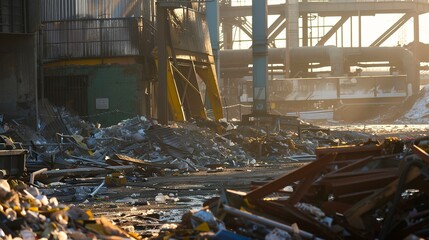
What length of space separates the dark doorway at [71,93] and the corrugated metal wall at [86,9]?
2.24 m

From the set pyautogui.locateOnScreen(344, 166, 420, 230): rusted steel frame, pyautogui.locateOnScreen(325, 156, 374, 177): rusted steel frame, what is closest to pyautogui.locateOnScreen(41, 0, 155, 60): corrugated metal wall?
pyautogui.locateOnScreen(325, 156, 374, 177): rusted steel frame

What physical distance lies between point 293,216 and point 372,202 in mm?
753

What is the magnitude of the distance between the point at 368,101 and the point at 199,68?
36.6 m

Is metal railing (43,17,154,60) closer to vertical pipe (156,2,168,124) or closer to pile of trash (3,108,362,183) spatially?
pile of trash (3,108,362,183)

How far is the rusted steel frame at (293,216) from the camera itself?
7.98 meters

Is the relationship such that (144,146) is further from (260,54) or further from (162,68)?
(260,54)

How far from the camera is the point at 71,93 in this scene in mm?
31797

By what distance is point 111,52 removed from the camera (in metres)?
31.3

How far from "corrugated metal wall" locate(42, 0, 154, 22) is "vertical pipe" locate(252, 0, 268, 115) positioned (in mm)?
6073

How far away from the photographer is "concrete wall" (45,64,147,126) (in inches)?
1228

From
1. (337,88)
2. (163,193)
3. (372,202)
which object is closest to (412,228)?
(372,202)

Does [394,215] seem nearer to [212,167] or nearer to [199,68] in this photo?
[212,167]

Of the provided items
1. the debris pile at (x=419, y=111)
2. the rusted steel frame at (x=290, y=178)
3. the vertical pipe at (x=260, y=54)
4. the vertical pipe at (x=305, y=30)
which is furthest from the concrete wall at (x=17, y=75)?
the vertical pipe at (x=305, y=30)

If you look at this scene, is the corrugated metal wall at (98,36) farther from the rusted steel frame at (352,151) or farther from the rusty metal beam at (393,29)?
the rusty metal beam at (393,29)
